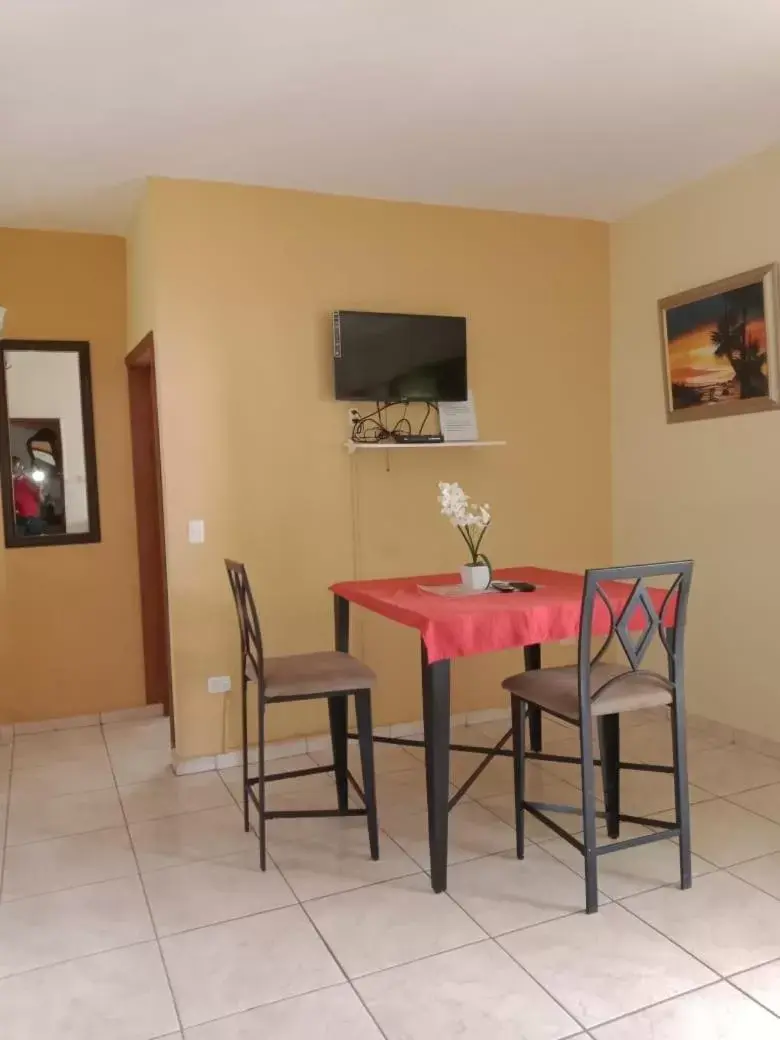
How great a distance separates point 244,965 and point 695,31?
3.12m

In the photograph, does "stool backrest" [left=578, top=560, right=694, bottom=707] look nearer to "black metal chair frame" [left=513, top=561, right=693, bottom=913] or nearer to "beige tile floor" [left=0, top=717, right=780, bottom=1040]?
"black metal chair frame" [left=513, top=561, right=693, bottom=913]

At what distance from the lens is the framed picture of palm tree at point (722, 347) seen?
144 inches

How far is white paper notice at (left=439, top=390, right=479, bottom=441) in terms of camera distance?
419 centimetres

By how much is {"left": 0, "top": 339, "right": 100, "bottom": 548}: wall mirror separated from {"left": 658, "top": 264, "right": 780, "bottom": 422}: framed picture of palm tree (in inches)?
123

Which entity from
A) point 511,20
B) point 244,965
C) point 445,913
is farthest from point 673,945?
point 511,20

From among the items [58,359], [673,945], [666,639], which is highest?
[58,359]

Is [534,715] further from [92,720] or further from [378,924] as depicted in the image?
[92,720]

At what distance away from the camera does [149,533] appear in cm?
471

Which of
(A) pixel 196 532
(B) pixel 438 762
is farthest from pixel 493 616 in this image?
(A) pixel 196 532

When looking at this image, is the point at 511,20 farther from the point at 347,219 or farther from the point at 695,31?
the point at 347,219

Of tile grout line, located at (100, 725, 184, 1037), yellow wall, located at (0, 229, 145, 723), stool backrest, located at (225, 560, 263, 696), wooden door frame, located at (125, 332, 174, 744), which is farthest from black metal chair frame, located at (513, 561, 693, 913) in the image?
yellow wall, located at (0, 229, 145, 723)

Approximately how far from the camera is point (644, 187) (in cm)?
409

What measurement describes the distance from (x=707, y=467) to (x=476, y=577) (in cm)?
156

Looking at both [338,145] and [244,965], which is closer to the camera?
[244,965]
